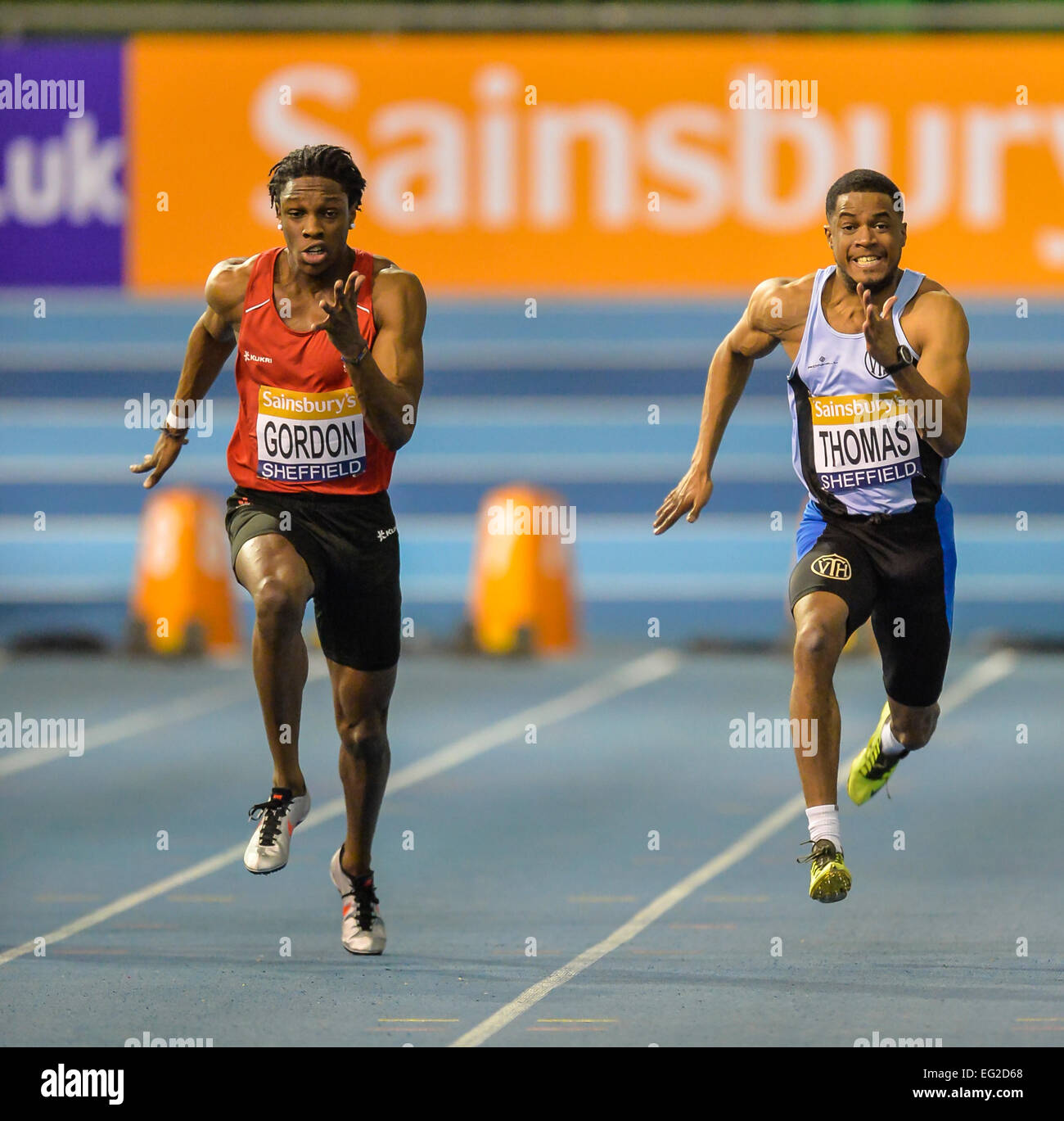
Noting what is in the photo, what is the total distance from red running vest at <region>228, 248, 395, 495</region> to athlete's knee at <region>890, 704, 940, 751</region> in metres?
1.95

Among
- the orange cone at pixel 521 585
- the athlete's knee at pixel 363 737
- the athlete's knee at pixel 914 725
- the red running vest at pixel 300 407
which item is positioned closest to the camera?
the red running vest at pixel 300 407

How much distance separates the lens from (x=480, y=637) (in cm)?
1672

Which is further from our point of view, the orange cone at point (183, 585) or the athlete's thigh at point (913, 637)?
the orange cone at point (183, 585)

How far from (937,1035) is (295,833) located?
15.4 ft

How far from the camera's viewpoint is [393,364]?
663cm

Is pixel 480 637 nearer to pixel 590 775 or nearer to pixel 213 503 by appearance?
pixel 213 503

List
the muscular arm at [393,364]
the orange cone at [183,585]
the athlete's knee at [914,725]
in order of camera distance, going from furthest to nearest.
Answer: the orange cone at [183,585]
the athlete's knee at [914,725]
the muscular arm at [393,364]

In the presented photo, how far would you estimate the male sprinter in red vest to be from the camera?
6641mm

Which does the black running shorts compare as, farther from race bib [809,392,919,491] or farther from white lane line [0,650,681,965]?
white lane line [0,650,681,965]

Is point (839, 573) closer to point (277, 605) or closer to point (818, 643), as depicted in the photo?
point (818, 643)

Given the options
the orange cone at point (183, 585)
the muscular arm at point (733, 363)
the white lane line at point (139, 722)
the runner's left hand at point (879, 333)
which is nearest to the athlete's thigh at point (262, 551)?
the muscular arm at point (733, 363)

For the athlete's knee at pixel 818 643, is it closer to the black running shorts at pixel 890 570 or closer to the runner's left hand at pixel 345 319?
the black running shorts at pixel 890 570

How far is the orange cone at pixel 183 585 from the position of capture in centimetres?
1648

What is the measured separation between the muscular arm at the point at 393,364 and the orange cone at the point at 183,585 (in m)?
9.90
